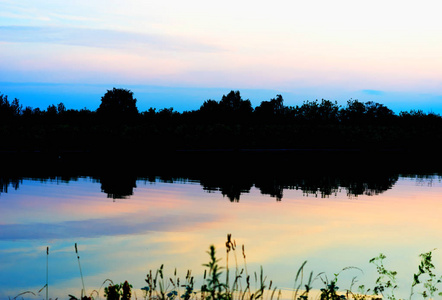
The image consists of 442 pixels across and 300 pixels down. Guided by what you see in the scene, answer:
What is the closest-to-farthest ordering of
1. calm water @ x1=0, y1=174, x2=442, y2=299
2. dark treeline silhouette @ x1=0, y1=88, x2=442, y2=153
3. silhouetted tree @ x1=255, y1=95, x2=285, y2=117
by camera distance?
1. calm water @ x1=0, y1=174, x2=442, y2=299
2. dark treeline silhouette @ x1=0, y1=88, x2=442, y2=153
3. silhouetted tree @ x1=255, y1=95, x2=285, y2=117

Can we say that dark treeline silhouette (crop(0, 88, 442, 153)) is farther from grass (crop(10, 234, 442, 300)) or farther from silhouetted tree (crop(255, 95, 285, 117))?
grass (crop(10, 234, 442, 300))

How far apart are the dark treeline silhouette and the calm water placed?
116 feet

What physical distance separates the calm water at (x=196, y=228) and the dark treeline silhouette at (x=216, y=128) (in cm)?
3544

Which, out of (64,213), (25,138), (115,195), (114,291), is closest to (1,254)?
(64,213)

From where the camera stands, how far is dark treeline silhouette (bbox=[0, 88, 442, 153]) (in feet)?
237

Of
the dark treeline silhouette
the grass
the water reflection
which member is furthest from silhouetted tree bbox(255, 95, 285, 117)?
the grass

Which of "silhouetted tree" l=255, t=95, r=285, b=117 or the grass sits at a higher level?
"silhouetted tree" l=255, t=95, r=285, b=117

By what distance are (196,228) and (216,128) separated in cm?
6073

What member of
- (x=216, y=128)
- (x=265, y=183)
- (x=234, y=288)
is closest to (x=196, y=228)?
(x=234, y=288)

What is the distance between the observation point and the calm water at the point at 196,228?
14703mm

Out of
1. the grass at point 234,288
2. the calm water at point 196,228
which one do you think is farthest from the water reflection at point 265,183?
the grass at point 234,288

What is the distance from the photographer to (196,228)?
838 inches

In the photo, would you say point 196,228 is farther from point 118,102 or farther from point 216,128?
point 118,102

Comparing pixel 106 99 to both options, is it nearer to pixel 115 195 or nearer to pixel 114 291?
pixel 115 195
